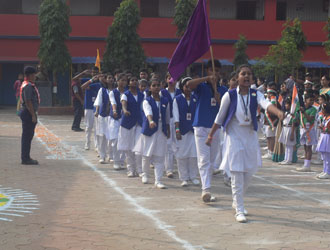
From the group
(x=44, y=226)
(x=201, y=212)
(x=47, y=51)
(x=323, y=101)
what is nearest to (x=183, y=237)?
(x=201, y=212)

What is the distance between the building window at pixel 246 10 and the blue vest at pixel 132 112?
2580 cm

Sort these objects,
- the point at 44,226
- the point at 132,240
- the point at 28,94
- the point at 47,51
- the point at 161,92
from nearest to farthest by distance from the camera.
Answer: the point at 132,240 → the point at 44,226 → the point at 161,92 → the point at 28,94 → the point at 47,51

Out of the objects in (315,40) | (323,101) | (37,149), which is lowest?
(37,149)

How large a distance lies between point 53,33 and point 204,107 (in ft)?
64.6

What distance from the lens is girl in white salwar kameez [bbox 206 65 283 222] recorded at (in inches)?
281

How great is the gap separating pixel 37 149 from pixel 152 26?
65.7 ft

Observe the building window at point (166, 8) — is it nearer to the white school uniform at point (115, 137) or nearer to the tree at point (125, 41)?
the tree at point (125, 41)

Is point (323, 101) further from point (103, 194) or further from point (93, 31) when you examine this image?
point (93, 31)

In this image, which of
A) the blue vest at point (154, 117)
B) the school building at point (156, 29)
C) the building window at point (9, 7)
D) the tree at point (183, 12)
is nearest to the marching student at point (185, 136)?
the blue vest at point (154, 117)

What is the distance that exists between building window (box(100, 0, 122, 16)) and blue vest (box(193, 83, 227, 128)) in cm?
2599

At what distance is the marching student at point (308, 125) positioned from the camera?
456 inches

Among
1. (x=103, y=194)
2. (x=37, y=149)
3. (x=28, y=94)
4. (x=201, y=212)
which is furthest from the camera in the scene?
(x=37, y=149)

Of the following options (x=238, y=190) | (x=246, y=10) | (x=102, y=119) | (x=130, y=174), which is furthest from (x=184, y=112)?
(x=246, y=10)

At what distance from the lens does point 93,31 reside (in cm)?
3244
